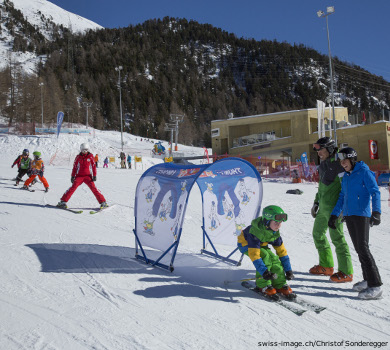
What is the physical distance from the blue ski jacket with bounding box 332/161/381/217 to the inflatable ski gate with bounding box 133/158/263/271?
1254mm

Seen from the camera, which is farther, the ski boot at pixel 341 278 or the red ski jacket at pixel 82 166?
the red ski jacket at pixel 82 166

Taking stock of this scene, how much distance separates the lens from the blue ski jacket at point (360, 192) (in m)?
3.59

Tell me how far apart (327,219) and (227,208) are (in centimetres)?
151

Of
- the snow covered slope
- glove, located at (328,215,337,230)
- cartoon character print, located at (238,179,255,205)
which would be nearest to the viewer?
glove, located at (328,215,337,230)

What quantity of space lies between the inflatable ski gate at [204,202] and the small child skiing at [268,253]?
1.01 m

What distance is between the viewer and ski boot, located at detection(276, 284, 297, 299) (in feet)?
11.8

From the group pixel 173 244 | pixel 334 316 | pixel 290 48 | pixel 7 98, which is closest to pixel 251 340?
pixel 334 316

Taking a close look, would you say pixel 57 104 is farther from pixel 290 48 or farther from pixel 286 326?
pixel 290 48

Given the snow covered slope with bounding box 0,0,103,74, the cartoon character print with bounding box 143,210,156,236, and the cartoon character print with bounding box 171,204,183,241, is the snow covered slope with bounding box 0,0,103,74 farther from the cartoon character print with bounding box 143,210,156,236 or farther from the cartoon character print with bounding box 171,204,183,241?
the cartoon character print with bounding box 171,204,183,241

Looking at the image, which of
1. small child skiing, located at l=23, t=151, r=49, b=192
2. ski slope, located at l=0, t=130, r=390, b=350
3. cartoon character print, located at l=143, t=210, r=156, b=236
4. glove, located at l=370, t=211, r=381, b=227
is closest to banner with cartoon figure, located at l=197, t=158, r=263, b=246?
ski slope, located at l=0, t=130, r=390, b=350

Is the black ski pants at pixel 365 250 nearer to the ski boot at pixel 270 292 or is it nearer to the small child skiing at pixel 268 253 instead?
the small child skiing at pixel 268 253

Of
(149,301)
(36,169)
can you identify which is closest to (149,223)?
(149,301)

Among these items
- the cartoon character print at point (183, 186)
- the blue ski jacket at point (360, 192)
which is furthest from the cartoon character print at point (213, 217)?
the blue ski jacket at point (360, 192)

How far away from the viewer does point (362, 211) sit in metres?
3.65
